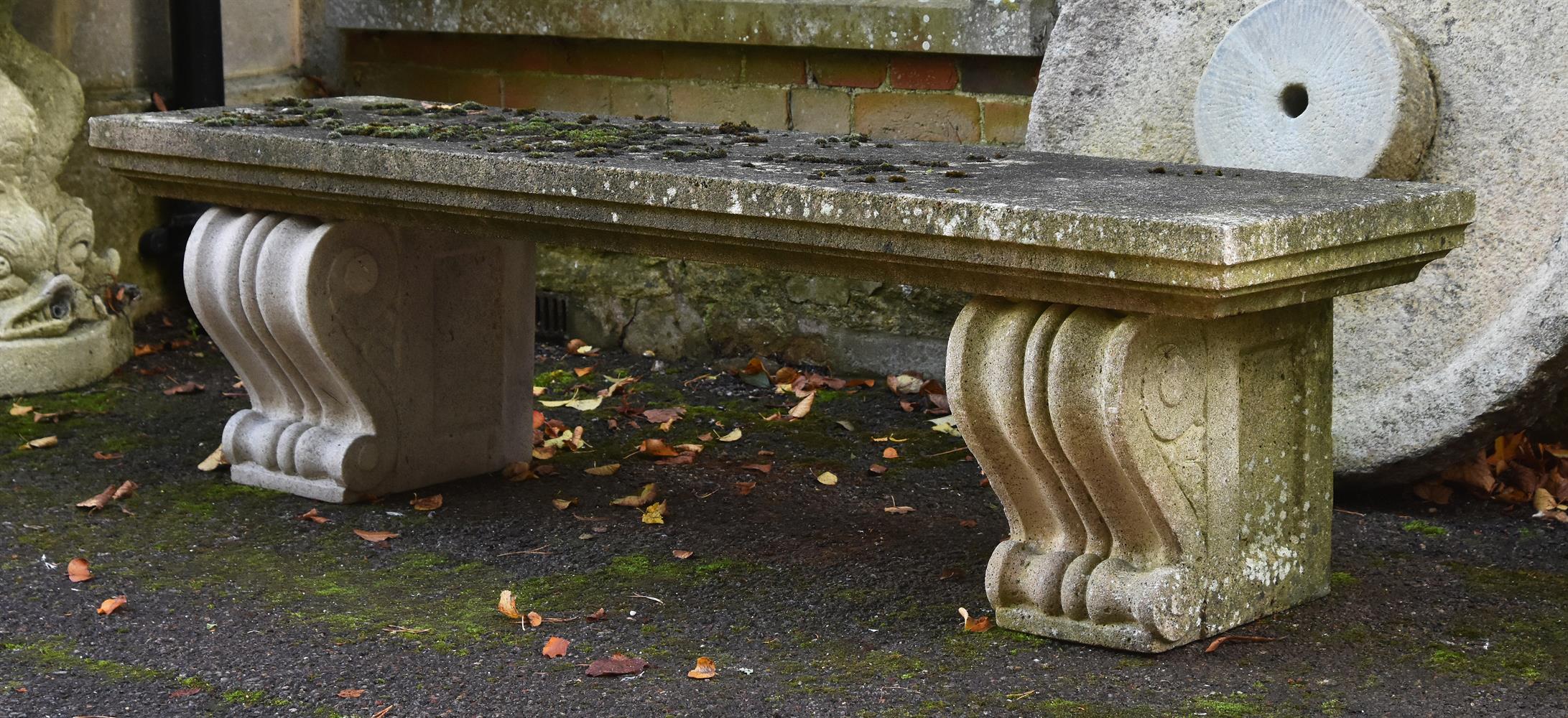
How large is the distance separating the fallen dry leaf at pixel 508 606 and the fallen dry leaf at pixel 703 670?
0.42 meters

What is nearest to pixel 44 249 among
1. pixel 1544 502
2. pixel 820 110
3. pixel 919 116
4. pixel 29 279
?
pixel 29 279

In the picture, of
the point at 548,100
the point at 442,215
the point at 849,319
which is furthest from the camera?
the point at 548,100

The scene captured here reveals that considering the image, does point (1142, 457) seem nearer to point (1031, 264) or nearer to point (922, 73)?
point (1031, 264)

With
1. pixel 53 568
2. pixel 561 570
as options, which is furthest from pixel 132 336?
pixel 561 570

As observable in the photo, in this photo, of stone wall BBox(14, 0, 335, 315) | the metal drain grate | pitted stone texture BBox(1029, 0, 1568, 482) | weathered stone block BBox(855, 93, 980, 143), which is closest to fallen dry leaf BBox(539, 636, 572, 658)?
pitted stone texture BBox(1029, 0, 1568, 482)

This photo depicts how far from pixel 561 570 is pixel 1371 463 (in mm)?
1669

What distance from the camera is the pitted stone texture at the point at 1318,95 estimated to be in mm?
3664

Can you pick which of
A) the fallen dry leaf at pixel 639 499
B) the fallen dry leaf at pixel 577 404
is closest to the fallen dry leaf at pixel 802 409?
the fallen dry leaf at pixel 577 404

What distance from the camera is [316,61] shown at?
5.92 metres

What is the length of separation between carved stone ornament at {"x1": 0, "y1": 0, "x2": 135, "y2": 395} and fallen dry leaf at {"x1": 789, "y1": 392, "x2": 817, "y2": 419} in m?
1.97

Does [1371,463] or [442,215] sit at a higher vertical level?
[442,215]

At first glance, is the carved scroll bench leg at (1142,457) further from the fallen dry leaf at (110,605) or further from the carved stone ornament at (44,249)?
the carved stone ornament at (44,249)

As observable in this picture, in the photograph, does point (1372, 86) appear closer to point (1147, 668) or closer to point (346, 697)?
point (1147, 668)

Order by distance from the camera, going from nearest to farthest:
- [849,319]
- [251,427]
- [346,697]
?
[346,697], [251,427], [849,319]
